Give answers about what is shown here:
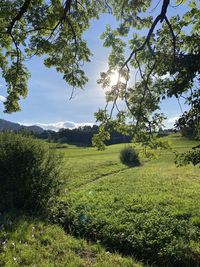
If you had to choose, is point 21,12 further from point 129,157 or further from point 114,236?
point 129,157

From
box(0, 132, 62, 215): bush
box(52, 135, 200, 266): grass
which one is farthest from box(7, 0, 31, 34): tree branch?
box(52, 135, 200, 266): grass

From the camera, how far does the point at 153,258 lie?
887cm

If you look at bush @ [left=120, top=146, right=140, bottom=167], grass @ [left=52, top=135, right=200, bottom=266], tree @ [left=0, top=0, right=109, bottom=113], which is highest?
tree @ [left=0, top=0, right=109, bottom=113]

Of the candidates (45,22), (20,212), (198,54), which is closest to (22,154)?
(20,212)

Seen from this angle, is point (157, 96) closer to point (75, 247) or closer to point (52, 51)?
point (52, 51)

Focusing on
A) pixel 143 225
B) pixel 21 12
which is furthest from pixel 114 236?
pixel 21 12

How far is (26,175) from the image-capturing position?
1286cm

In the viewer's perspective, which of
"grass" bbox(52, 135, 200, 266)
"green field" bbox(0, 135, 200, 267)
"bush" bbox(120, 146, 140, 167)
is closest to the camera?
"green field" bbox(0, 135, 200, 267)

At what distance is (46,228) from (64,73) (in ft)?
17.7

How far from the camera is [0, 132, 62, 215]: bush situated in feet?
41.5

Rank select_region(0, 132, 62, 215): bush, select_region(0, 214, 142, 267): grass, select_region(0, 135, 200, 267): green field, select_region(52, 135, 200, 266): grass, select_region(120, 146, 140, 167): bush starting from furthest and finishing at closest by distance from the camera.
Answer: select_region(120, 146, 140, 167): bush → select_region(0, 132, 62, 215): bush → select_region(52, 135, 200, 266): grass → select_region(0, 135, 200, 267): green field → select_region(0, 214, 142, 267): grass

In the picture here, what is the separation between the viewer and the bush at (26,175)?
41.5ft

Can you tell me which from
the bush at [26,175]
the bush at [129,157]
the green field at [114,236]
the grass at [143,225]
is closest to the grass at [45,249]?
the green field at [114,236]

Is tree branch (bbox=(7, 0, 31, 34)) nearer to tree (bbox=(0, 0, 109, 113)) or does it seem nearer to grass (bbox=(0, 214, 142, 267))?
tree (bbox=(0, 0, 109, 113))
